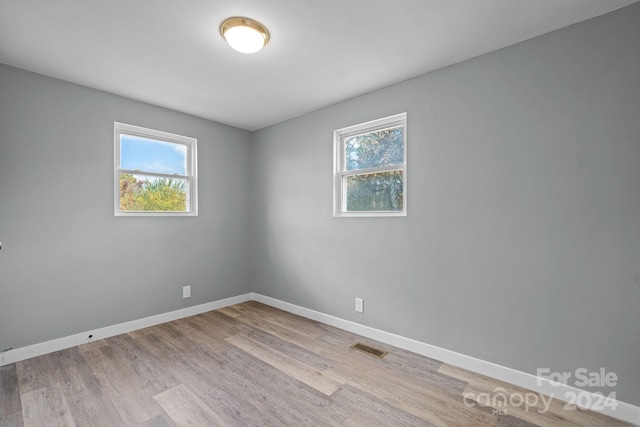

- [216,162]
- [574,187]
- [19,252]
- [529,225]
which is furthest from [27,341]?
[574,187]

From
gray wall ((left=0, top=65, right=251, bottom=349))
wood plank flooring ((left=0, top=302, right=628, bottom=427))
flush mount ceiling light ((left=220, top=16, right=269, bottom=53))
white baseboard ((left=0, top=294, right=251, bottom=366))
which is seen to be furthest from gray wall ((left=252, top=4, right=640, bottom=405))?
gray wall ((left=0, top=65, right=251, bottom=349))

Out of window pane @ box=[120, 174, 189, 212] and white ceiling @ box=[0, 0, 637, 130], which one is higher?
white ceiling @ box=[0, 0, 637, 130]

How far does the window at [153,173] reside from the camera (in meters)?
3.10

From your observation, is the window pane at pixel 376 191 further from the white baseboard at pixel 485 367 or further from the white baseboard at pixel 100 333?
the white baseboard at pixel 100 333

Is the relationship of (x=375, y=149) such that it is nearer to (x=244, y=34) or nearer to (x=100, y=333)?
(x=244, y=34)

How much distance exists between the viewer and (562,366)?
193cm

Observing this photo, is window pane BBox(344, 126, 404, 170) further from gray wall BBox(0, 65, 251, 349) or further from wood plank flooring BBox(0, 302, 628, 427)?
gray wall BBox(0, 65, 251, 349)

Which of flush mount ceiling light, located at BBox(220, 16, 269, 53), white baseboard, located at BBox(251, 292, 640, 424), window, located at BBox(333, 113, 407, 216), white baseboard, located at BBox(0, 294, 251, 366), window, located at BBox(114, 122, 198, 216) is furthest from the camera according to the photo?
window, located at BBox(114, 122, 198, 216)

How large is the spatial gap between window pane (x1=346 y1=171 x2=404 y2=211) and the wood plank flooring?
1404mm

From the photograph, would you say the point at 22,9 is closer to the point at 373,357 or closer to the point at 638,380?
the point at 373,357

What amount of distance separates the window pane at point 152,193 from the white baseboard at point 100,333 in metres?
1.27

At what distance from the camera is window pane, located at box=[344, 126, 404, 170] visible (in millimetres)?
2846

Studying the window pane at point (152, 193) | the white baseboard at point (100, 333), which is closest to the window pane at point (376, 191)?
the window pane at point (152, 193)

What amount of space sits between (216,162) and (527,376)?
398cm
